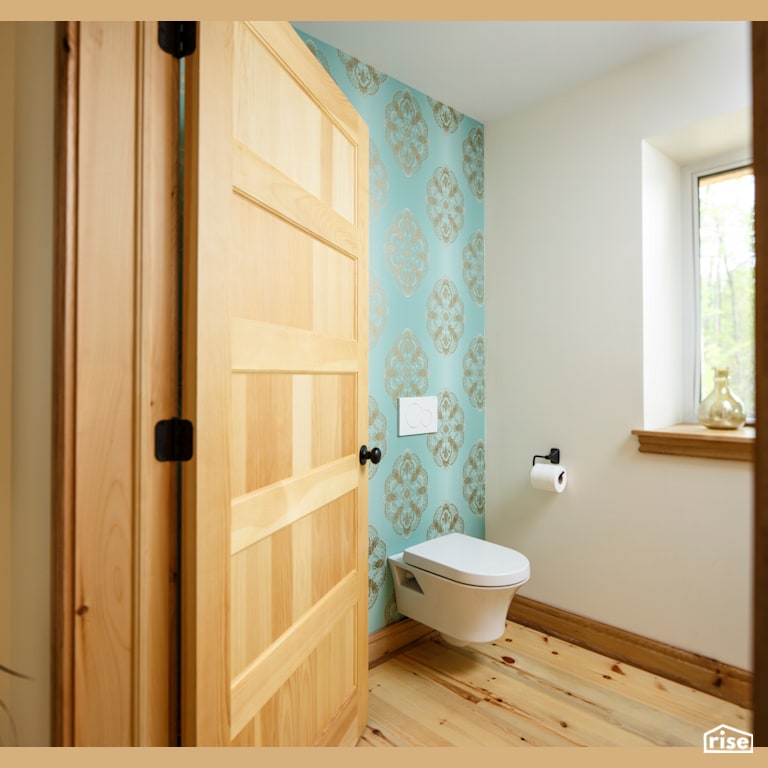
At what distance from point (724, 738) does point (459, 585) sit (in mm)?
895

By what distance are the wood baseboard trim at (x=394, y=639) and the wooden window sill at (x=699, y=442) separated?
121 cm

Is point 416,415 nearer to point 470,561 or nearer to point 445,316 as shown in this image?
point 445,316

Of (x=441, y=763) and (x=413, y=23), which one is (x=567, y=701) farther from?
A: (x=413, y=23)

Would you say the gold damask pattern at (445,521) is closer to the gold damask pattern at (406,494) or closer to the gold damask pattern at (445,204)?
the gold damask pattern at (406,494)

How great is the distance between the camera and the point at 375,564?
1970mm

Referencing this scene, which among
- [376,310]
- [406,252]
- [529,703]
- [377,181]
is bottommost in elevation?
[529,703]

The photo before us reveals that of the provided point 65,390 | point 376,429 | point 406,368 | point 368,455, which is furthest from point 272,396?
point 406,368

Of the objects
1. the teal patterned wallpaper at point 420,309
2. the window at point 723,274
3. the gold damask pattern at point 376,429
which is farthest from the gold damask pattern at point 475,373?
the window at point 723,274

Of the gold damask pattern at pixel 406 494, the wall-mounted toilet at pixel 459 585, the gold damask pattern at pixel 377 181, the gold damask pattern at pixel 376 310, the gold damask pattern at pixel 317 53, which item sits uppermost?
the gold damask pattern at pixel 317 53

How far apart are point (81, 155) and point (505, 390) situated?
1976 mm

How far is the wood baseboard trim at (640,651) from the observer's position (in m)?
1.67

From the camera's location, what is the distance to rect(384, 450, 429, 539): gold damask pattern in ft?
6.68

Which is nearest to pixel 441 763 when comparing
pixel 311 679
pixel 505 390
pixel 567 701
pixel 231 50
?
pixel 311 679

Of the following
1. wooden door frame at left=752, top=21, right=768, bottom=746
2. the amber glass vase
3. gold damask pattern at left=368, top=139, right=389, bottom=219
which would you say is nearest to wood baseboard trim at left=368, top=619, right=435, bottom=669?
the amber glass vase
